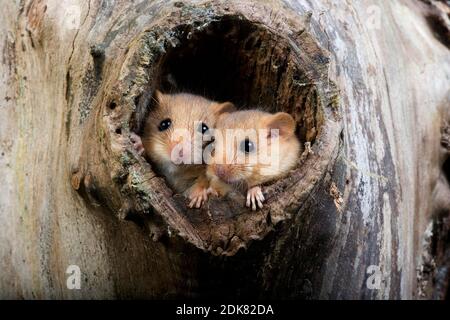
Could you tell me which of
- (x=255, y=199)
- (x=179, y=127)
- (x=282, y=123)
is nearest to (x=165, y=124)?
(x=179, y=127)

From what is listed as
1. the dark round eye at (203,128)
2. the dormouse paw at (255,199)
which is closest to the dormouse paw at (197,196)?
the dormouse paw at (255,199)

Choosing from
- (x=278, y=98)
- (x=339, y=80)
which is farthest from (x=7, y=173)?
(x=339, y=80)

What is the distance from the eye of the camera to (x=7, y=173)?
4.12 metres

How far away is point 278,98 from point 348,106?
546mm

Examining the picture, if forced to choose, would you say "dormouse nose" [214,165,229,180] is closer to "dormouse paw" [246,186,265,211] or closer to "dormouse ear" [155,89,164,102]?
"dormouse paw" [246,186,265,211]

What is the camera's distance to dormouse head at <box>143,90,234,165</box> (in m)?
3.97

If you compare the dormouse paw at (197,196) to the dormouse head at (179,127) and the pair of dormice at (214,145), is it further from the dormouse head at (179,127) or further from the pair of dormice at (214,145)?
the dormouse head at (179,127)

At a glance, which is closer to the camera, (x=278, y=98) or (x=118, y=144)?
(x=118, y=144)

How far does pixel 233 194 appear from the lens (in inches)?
132

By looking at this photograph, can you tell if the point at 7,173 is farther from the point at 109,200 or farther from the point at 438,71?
the point at 438,71

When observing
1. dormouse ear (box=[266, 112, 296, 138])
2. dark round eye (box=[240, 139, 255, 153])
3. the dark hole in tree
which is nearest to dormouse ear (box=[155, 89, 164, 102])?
the dark hole in tree

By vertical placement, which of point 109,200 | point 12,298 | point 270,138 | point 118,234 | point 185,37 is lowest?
point 12,298

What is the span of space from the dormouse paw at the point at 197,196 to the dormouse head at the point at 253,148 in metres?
0.19

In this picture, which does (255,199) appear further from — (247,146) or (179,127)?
(179,127)
